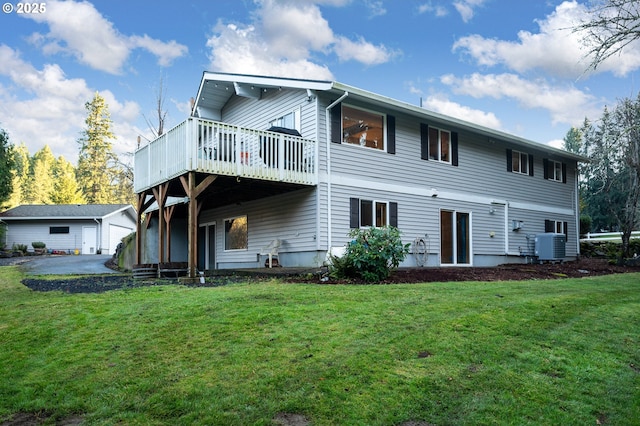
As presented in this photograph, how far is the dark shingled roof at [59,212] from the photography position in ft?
105

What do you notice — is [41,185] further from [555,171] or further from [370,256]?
[370,256]

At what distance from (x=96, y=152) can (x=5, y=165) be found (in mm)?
20673

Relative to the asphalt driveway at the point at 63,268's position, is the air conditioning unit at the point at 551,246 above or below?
above

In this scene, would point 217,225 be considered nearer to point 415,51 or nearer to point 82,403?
point 415,51

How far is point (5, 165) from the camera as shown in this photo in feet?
96.4

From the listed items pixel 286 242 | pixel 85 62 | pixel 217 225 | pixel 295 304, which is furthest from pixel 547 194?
pixel 85 62

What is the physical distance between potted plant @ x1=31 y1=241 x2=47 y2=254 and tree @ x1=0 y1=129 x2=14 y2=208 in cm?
340

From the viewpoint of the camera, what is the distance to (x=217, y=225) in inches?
690

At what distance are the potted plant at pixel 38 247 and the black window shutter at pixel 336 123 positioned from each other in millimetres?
26217

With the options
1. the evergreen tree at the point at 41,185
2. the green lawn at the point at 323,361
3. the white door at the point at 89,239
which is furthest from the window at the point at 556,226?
the evergreen tree at the point at 41,185

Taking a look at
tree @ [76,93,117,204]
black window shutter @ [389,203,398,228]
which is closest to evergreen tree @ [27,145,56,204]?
tree @ [76,93,117,204]

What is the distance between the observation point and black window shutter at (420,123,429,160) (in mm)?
14906

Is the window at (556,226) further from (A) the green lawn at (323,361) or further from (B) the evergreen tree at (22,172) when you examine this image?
(B) the evergreen tree at (22,172)

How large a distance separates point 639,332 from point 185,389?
5.16 m
